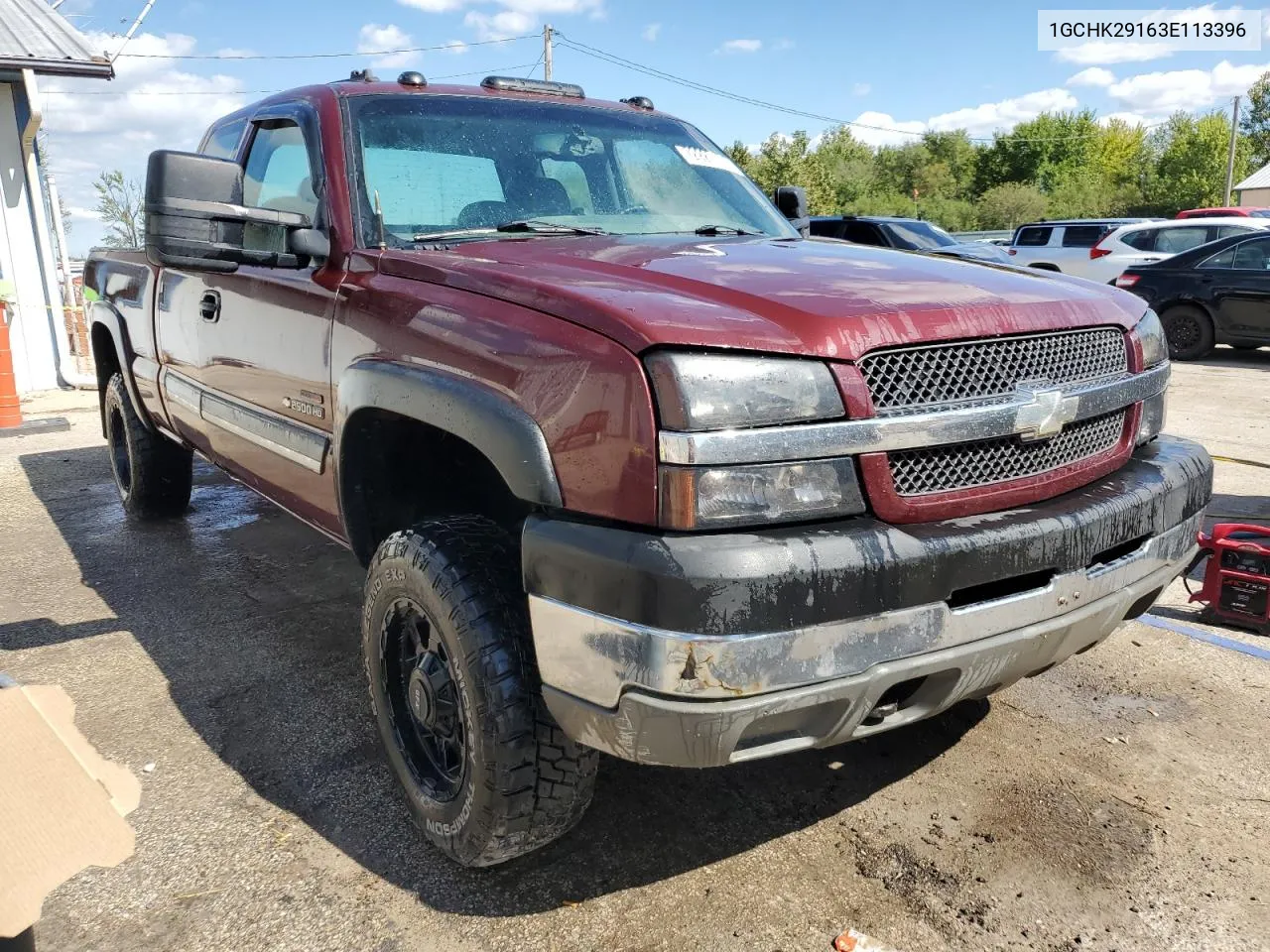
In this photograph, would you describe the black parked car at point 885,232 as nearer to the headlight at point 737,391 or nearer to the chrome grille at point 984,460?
the chrome grille at point 984,460

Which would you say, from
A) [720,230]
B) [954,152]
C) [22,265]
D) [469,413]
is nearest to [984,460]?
[469,413]

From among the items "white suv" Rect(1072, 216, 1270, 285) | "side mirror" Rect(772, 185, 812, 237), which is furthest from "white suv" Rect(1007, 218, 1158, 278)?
"side mirror" Rect(772, 185, 812, 237)

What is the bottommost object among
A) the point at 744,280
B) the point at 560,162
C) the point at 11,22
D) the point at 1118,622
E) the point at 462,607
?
the point at 1118,622

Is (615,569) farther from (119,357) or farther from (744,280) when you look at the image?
(119,357)

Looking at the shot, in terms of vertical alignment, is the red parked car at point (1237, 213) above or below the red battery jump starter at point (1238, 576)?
above

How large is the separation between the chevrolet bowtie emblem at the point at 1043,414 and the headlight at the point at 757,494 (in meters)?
0.45

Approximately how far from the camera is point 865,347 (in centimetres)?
192

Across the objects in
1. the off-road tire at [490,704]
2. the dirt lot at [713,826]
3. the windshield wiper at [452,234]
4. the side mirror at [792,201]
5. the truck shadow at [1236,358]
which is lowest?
the truck shadow at [1236,358]

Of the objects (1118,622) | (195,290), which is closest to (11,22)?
(195,290)

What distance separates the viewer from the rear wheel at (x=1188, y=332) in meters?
11.5

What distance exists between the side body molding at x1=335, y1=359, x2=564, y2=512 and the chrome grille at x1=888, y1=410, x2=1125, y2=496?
69 cm

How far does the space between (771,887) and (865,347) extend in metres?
1.30

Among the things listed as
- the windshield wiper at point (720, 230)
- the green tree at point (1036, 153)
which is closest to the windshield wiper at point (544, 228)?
the windshield wiper at point (720, 230)

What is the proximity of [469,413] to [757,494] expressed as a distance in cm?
68
